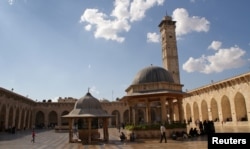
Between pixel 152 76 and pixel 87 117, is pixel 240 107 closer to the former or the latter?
pixel 152 76

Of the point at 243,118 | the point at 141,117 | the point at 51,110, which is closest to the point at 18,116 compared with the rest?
the point at 51,110

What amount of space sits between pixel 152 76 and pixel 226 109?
1530 cm

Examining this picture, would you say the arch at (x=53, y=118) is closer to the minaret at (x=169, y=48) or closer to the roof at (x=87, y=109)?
the minaret at (x=169, y=48)

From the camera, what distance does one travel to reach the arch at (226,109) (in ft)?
100

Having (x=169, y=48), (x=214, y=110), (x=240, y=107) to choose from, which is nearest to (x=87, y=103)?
(x=240, y=107)

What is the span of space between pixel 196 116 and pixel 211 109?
6228mm

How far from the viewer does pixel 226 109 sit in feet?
101

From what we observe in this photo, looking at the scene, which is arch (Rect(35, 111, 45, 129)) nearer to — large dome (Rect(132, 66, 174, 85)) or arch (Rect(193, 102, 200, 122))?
arch (Rect(193, 102, 200, 122))

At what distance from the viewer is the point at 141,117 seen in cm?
5097

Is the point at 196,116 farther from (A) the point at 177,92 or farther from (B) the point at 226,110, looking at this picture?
(A) the point at 177,92

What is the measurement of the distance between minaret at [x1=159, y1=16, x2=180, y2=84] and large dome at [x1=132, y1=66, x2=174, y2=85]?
3058cm

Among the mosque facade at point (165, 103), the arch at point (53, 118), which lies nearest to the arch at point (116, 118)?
the mosque facade at point (165, 103)

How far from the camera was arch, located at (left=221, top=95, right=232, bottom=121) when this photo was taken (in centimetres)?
3051

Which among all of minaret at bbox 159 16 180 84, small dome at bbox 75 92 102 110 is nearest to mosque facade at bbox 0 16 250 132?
minaret at bbox 159 16 180 84
